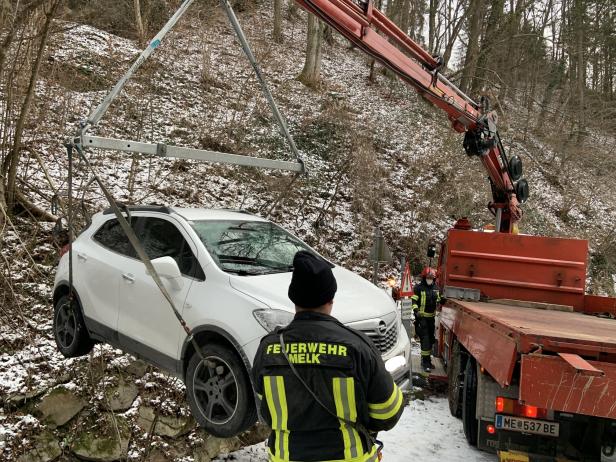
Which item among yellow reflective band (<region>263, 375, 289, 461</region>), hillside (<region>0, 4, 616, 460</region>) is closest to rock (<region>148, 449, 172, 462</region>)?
hillside (<region>0, 4, 616, 460</region>)

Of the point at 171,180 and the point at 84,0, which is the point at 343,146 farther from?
the point at 84,0

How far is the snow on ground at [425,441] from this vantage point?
19.6 feet

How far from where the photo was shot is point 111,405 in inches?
239

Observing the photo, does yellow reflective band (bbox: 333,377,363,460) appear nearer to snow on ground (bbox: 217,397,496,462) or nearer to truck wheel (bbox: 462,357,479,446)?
truck wheel (bbox: 462,357,479,446)

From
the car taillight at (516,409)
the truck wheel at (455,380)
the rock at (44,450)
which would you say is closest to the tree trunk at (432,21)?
the truck wheel at (455,380)

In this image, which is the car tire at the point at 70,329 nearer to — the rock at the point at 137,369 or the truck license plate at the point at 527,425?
the rock at the point at 137,369

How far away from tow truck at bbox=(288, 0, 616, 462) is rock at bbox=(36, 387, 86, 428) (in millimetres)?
4690

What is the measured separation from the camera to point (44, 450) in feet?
18.1

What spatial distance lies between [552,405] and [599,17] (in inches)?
944

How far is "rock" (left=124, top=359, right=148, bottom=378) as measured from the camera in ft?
21.4

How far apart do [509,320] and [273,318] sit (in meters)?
2.42

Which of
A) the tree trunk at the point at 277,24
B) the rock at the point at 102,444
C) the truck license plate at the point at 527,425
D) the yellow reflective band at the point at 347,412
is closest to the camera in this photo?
the yellow reflective band at the point at 347,412

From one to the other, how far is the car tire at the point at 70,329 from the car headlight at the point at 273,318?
2.56m

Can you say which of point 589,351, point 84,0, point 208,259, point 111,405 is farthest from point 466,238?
point 84,0
